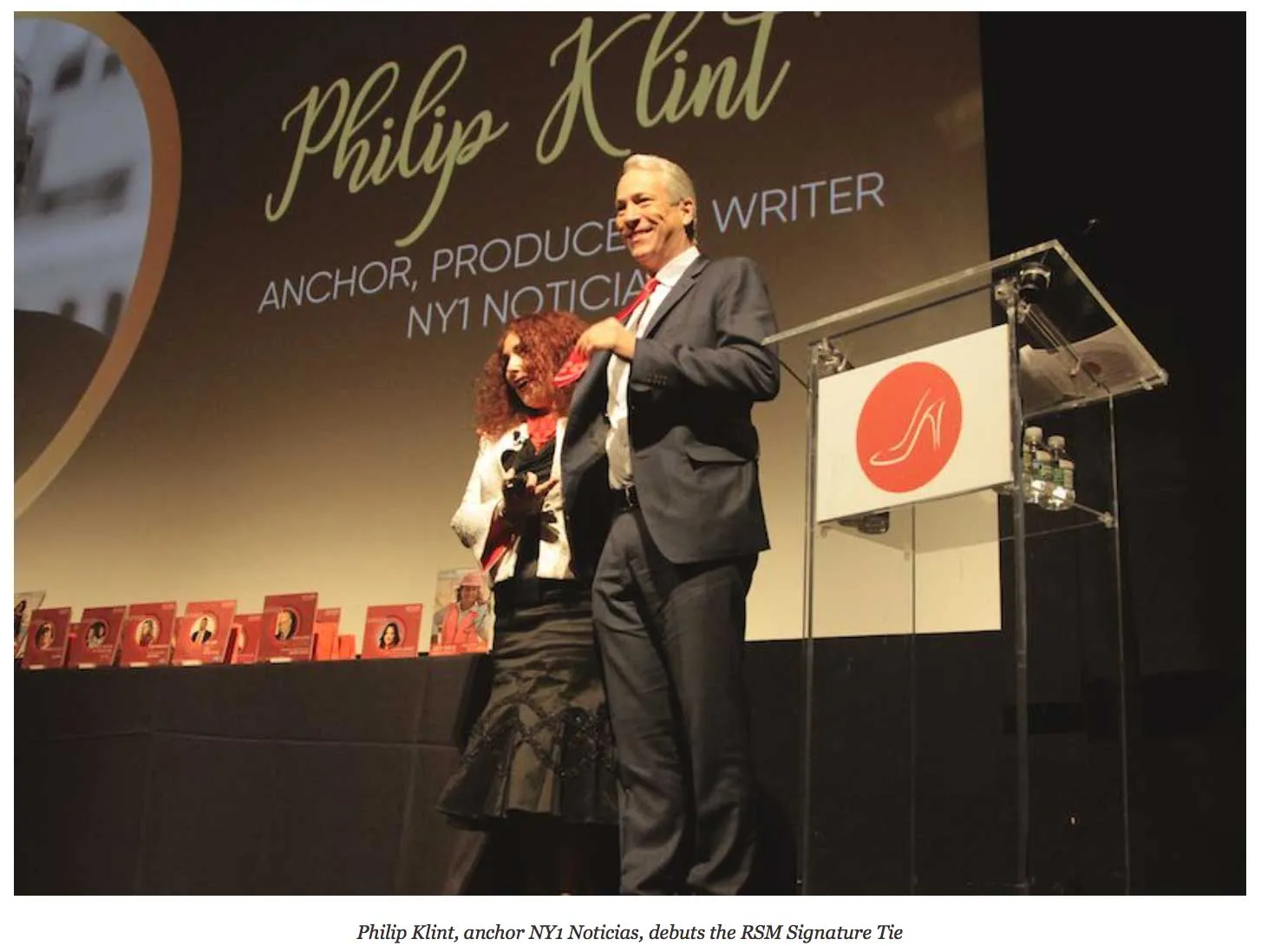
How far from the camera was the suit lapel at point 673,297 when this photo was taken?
257cm

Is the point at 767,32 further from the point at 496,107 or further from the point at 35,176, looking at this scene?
the point at 35,176

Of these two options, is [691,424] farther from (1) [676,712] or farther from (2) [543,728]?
(2) [543,728]

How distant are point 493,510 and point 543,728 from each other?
0.53 metres

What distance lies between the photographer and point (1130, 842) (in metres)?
2.18

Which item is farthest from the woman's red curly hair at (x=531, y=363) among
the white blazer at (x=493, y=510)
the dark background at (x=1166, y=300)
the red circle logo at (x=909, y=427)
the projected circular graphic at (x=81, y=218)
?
the projected circular graphic at (x=81, y=218)

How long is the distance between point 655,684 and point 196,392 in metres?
2.90

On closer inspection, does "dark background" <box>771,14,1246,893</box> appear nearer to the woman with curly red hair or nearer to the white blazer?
the woman with curly red hair

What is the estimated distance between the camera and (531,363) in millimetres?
3051

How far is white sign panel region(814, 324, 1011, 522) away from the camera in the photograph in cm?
207

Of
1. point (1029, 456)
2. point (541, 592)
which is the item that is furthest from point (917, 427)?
point (541, 592)

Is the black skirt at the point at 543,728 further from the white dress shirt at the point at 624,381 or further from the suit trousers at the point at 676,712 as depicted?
the white dress shirt at the point at 624,381

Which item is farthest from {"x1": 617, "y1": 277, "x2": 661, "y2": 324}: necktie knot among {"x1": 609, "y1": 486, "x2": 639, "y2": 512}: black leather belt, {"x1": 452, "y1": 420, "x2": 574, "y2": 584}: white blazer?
{"x1": 609, "y1": 486, "x2": 639, "y2": 512}: black leather belt

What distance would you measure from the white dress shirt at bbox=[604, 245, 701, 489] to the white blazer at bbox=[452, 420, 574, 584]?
21 centimetres

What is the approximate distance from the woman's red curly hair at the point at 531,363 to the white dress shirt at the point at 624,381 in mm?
424
